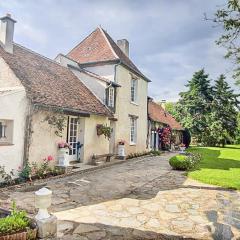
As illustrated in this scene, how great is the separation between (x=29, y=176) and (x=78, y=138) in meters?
5.00

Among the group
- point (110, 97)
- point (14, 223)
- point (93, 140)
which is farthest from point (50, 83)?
point (14, 223)

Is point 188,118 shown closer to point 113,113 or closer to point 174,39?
point 113,113

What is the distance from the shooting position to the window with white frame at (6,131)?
1009 cm

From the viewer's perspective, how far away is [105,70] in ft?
62.7

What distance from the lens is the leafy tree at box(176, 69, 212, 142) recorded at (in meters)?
43.9

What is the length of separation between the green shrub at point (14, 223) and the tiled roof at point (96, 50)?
14.6m

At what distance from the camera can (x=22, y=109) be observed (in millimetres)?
10547

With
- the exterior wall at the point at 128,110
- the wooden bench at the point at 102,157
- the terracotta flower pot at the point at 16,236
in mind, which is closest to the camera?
the terracotta flower pot at the point at 16,236

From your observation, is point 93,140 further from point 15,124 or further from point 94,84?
point 15,124

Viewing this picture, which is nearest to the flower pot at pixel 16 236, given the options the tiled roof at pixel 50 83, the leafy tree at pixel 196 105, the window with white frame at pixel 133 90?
the tiled roof at pixel 50 83

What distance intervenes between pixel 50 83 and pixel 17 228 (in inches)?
397

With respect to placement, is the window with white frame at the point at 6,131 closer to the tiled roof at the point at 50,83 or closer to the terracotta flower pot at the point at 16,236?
the tiled roof at the point at 50,83

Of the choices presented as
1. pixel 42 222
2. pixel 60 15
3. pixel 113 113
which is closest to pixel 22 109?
pixel 60 15

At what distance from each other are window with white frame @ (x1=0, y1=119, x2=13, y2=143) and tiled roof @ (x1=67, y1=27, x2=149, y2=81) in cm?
1017
